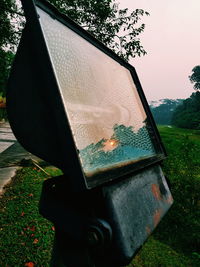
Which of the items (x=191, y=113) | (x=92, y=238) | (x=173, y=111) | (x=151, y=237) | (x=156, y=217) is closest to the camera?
(x=92, y=238)

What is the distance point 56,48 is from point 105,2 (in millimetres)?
7971

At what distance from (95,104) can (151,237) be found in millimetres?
3979

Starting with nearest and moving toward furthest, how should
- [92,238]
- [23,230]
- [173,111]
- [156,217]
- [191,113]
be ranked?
1. [92,238]
2. [156,217]
3. [23,230]
4. [191,113]
5. [173,111]

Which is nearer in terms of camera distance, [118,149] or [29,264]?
[118,149]

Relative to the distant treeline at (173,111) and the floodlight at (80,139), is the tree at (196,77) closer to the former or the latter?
the distant treeline at (173,111)

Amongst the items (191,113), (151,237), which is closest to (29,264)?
(151,237)

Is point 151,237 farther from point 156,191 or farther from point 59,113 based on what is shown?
point 59,113

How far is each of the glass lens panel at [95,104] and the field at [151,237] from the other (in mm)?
2580

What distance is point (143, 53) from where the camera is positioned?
7.34 meters

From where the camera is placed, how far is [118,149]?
92 centimetres

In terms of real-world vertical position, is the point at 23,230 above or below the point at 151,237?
above

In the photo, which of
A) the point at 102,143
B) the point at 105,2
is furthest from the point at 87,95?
the point at 105,2

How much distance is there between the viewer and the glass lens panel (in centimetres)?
72

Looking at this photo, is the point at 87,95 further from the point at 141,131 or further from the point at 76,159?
the point at 141,131
